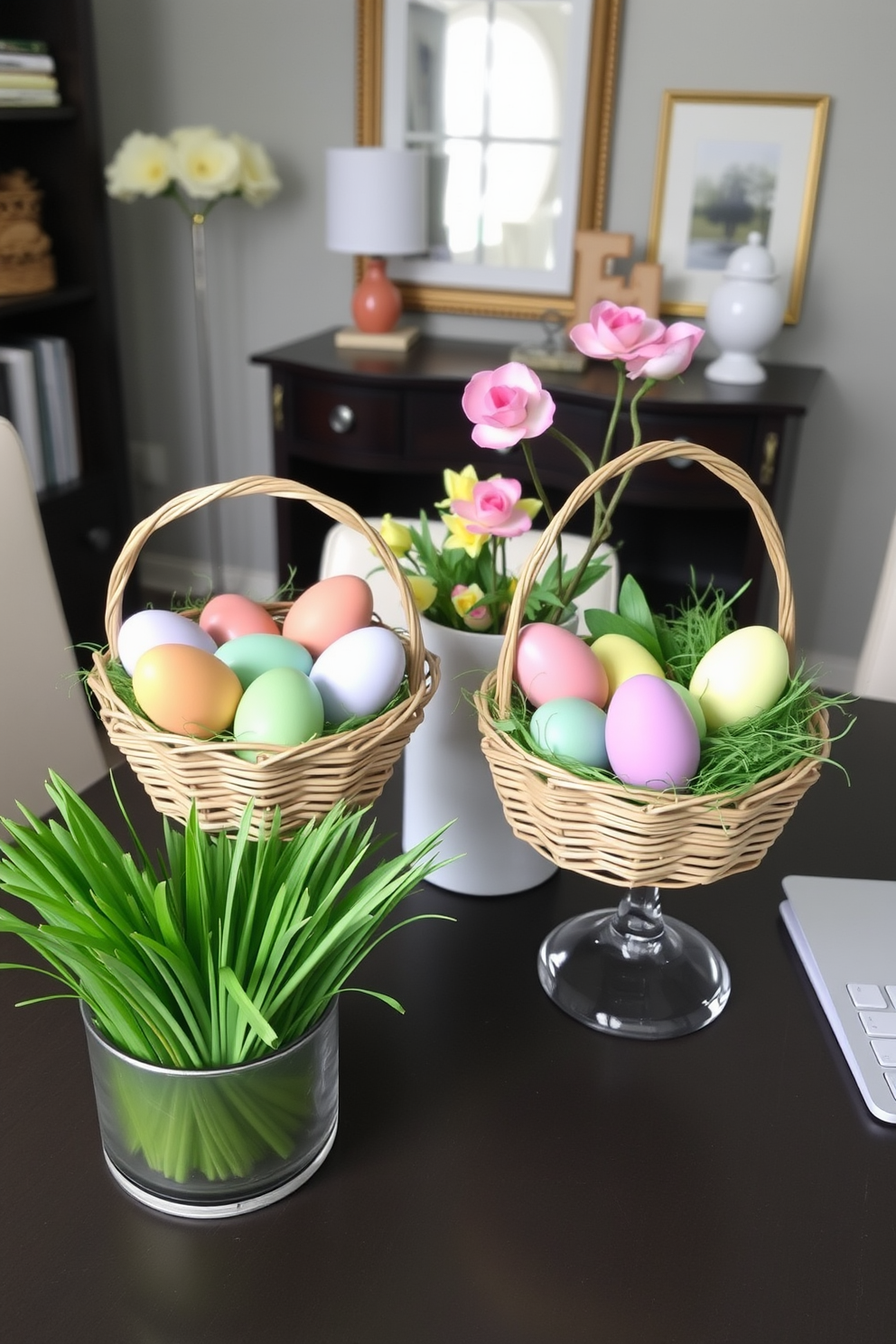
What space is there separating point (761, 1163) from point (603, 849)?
21 centimetres

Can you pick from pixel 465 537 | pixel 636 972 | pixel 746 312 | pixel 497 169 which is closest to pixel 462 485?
pixel 465 537

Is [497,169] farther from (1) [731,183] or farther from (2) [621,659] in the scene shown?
(2) [621,659]

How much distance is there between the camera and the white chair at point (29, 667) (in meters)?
1.23

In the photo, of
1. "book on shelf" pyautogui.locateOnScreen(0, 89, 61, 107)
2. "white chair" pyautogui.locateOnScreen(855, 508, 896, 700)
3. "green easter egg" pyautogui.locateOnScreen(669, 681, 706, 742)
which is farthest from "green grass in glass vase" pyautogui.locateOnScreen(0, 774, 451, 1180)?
"book on shelf" pyautogui.locateOnScreen(0, 89, 61, 107)

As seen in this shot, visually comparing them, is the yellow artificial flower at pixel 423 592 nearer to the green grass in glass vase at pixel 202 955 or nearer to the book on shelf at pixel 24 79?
the green grass in glass vase at pixel 202 955

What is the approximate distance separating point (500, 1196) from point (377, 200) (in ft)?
7.06

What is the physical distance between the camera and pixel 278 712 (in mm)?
756

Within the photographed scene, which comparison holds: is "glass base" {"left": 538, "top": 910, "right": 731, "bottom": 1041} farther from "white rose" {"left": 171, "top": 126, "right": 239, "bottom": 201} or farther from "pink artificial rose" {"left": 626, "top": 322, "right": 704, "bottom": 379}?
"white rose" {"left": 171, "top": 126, "right": 239, "bottom": 201}

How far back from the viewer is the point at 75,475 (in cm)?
264

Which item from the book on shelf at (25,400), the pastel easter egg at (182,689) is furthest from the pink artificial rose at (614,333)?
the book on shelf at (25,400)

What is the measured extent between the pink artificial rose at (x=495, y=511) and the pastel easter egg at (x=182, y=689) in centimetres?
21

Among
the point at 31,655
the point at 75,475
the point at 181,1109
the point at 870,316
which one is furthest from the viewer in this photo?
the point at 75,475

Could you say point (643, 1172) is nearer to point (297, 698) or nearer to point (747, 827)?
point (747, 827)

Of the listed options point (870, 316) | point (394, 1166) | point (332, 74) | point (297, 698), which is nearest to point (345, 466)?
point (332, 74)
